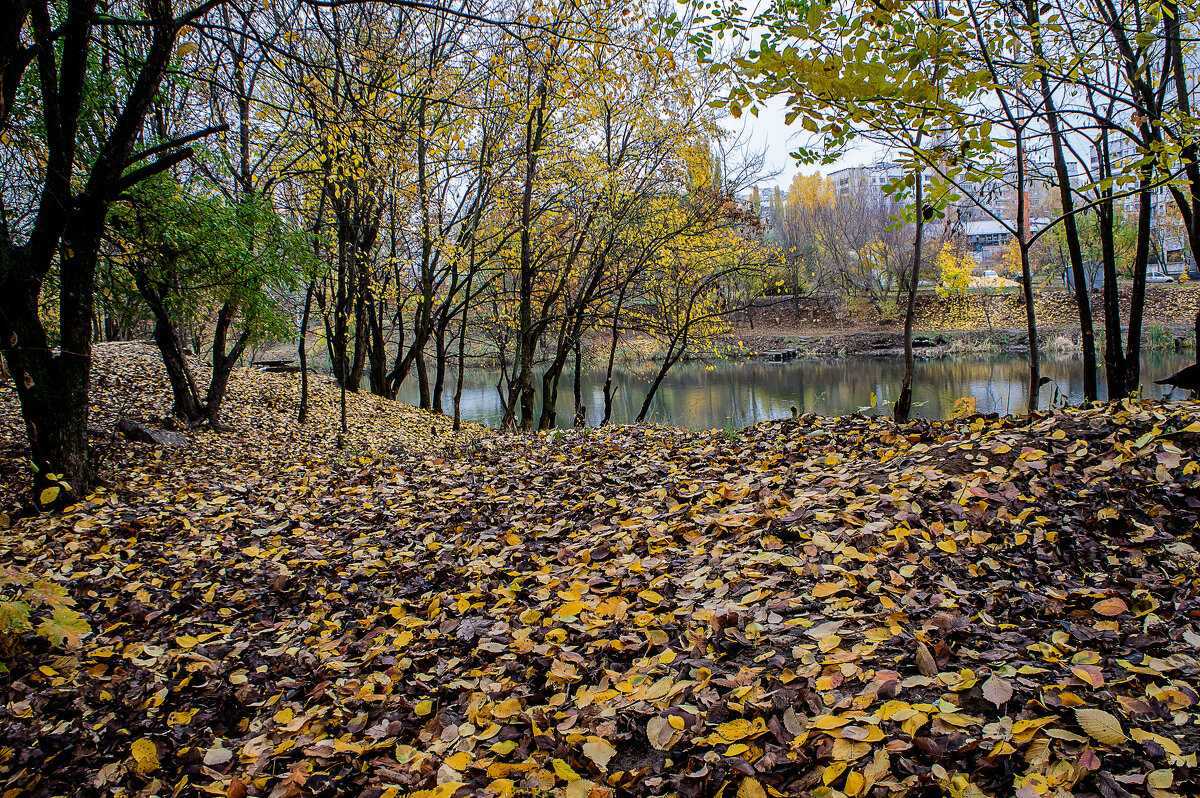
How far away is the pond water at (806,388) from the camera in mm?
15359

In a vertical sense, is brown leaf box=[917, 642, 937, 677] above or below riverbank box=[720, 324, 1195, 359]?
below

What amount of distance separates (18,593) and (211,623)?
0.85m

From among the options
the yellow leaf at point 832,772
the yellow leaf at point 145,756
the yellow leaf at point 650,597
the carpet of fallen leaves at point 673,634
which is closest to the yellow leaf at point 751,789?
the carpet of fallen leaves at point 673,634

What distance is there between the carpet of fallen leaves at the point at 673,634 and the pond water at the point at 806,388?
8.81 meters

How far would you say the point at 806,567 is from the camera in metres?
2.77

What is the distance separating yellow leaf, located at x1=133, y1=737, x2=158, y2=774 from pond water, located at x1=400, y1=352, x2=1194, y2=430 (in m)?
11.0

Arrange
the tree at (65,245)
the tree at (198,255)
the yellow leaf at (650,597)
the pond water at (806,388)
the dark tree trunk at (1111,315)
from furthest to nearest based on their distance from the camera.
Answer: the pond water at (806,388) < the dark tree trunk at (1111,315) < the tree at (198,255) < the tree at (65,245) < the yellow leaf at (650,597)

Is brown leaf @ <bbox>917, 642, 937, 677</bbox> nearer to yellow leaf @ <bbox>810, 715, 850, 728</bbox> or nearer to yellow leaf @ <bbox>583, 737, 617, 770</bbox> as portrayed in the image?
yellow leaf @ <bbox>810, 715, 850, 728</bbox>

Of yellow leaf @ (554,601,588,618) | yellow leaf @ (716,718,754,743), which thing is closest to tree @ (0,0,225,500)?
yellow leaf @ (554,601,588,618)

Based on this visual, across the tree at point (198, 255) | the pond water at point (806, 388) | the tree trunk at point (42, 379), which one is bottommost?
the pond water at point (806, 388)

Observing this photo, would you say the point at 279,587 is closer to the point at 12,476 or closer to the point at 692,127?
the point at 12,476

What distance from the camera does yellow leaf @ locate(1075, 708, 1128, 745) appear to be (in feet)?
5.04

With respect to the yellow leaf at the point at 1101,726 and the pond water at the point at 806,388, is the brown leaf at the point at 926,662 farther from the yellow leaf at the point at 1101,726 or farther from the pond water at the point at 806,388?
the pond water at the point at 806,388

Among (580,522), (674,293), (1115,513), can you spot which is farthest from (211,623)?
(674,293)
